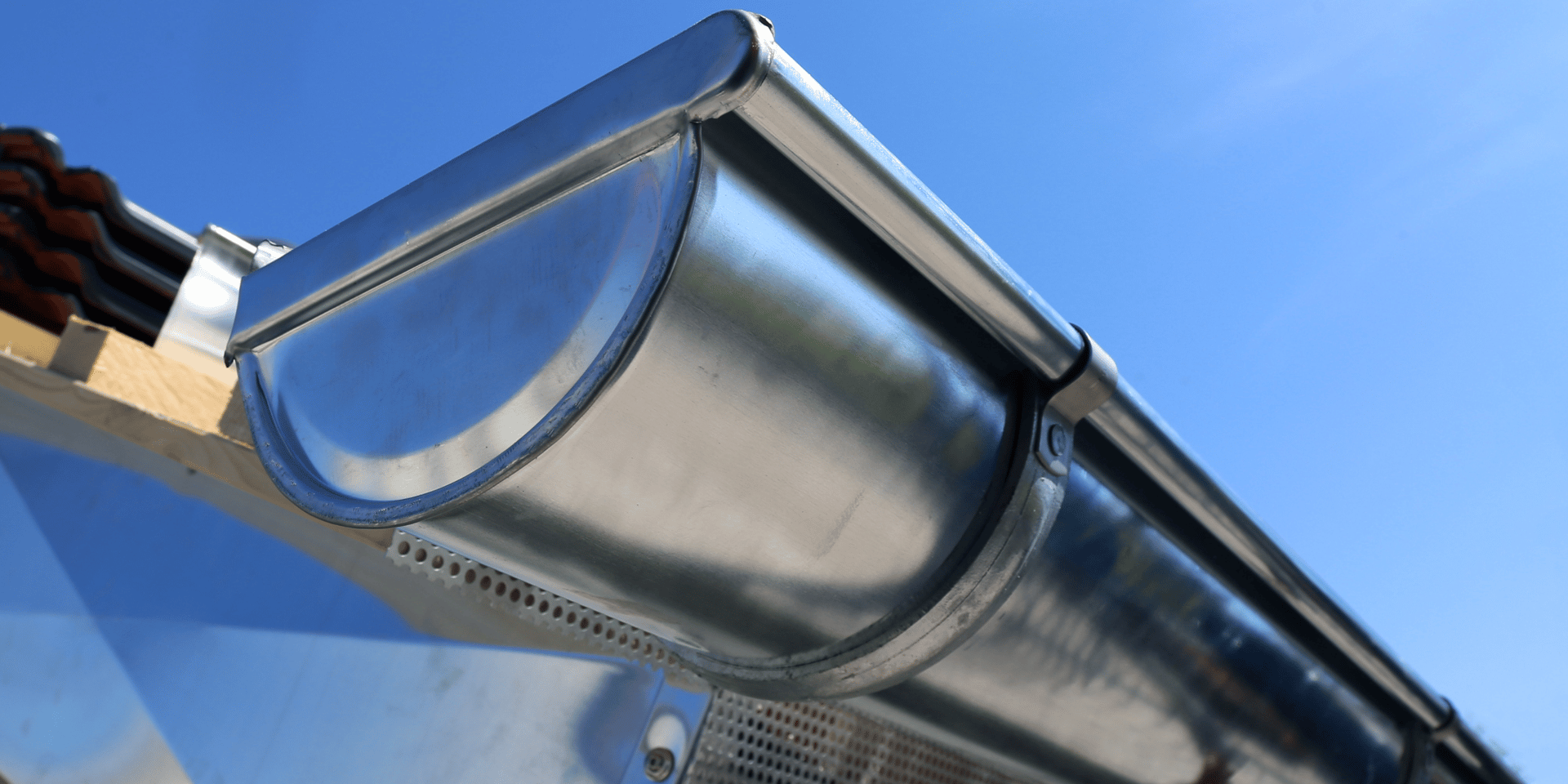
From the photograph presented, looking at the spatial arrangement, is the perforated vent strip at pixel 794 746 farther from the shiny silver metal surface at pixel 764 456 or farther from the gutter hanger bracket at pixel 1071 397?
the gutter hanger bracket at pixel 1071 397

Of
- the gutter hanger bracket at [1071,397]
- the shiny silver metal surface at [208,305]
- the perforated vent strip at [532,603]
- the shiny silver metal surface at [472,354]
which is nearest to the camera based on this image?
the shiny silver metal surface at [472,354]

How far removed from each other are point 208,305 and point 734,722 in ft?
3.94

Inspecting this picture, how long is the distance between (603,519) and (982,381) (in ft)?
1.06

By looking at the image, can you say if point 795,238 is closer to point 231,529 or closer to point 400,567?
point 400,567

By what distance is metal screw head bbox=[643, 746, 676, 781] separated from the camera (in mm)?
1033

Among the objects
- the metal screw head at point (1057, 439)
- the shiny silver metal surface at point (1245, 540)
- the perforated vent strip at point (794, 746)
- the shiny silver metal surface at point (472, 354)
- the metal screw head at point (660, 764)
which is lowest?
the metal screw head at point (660, 764)

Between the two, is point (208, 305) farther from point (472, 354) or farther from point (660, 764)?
point (472, 354)

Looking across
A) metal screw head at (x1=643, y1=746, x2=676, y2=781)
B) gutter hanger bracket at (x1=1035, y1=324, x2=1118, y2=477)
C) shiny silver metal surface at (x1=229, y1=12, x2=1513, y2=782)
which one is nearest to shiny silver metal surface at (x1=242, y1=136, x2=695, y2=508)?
shiny silver metal surface at (x1=229, y1=12, x2=1513, y2=782)

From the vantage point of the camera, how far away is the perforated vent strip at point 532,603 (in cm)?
102

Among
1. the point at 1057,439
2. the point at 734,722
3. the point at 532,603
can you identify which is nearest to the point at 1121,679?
the point at 1057,439

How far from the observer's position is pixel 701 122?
0.54m

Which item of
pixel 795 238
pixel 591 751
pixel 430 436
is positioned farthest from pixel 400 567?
pixel 795 238

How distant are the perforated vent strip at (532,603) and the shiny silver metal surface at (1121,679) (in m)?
0.30

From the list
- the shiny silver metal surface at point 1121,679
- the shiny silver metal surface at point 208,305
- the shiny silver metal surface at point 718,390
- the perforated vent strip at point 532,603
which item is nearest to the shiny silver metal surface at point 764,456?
the shiny silver metal surface at point 718,390
